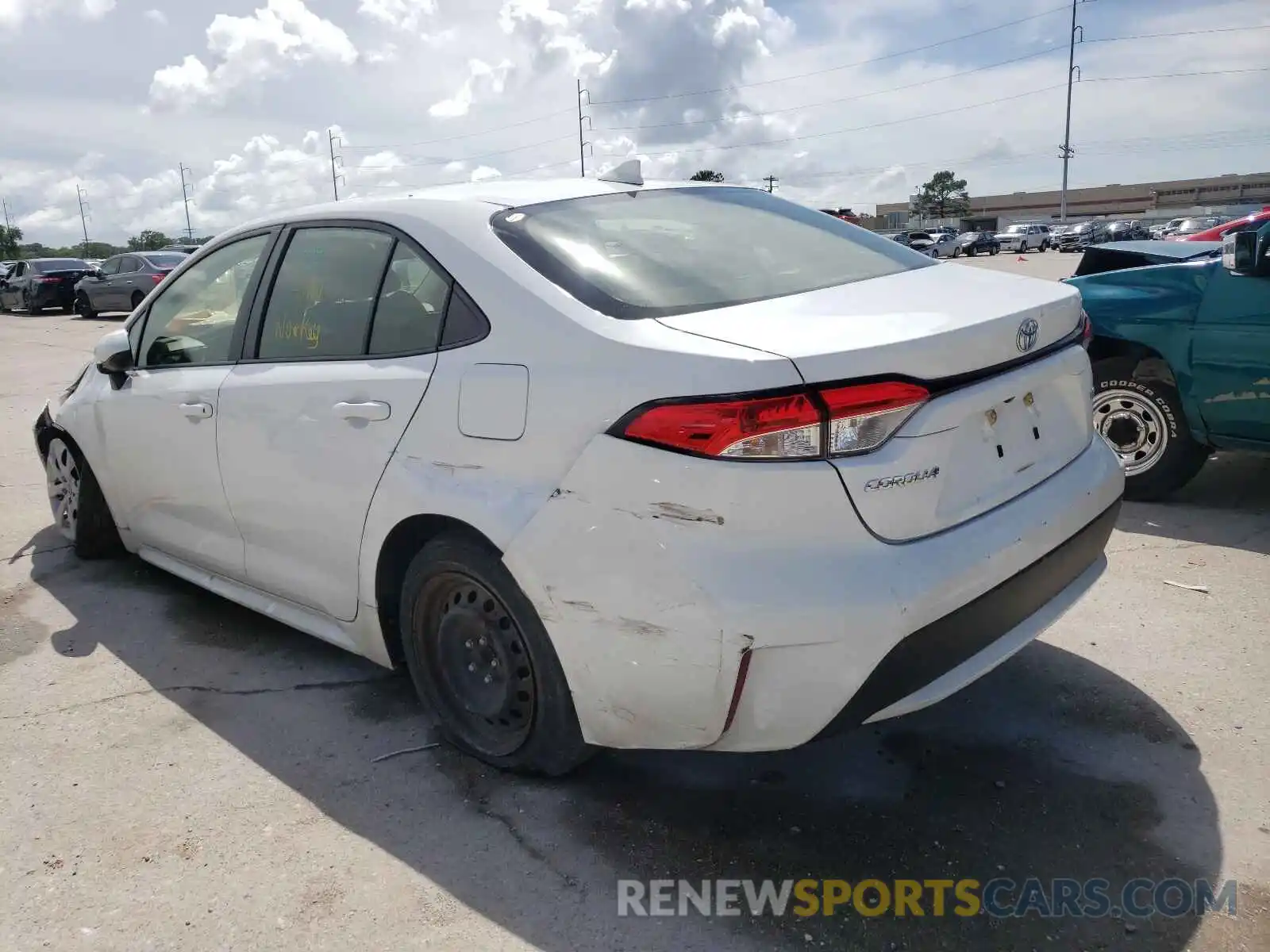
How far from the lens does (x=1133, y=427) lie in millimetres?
5230

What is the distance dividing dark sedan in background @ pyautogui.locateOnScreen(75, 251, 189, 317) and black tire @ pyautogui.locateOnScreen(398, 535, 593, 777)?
20.9 metres

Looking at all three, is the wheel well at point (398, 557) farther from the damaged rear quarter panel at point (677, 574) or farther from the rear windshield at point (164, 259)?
the rear windshield at point (164, 259)

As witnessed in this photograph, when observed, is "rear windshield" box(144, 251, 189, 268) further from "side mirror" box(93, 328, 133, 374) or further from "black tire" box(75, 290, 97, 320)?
"side mirror" box(93, 328, 133, 374)

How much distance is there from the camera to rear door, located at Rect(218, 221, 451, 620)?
2859 millimetres

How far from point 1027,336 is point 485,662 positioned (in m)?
1.70

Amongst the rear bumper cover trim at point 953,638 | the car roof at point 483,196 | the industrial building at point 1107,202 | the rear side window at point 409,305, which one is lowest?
the rear bumper cover trim at point 953,638

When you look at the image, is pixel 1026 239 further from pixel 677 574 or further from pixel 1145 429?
pixel 677 574

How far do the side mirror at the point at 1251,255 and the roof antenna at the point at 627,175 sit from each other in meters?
2.91

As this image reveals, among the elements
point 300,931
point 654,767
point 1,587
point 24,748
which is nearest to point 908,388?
point 654,767

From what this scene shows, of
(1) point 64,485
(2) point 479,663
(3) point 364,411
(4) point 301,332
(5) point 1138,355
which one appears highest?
(4) point 301,332

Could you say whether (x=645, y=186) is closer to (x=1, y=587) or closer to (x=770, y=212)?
(x=770, y=212)

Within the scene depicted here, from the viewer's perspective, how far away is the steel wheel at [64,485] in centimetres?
474

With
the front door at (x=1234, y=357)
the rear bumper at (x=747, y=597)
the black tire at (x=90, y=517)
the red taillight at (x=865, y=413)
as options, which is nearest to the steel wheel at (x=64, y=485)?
the black tire at (x=90, y=517)

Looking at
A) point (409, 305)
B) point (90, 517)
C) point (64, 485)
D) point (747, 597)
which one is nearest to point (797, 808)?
point (747, 597)
